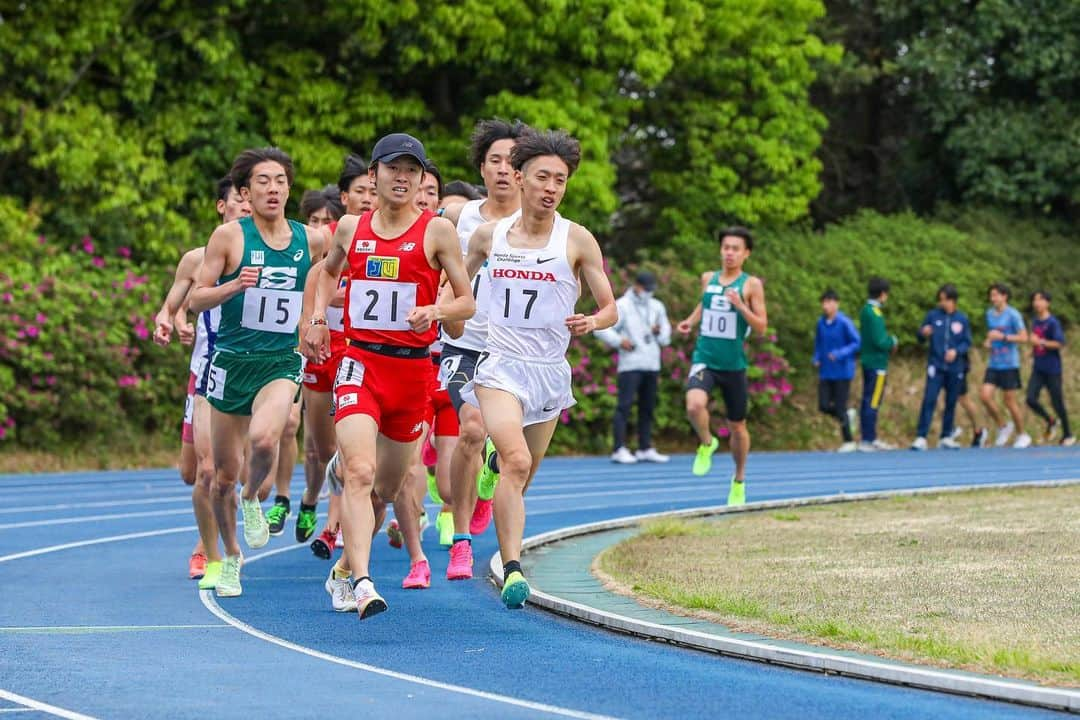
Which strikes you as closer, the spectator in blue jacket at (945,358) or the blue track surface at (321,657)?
the blue track surface at (321,657)

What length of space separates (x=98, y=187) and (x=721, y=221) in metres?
13.2

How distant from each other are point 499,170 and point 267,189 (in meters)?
1.59

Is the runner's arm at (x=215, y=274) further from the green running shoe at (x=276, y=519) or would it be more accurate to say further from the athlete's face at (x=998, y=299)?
the athlete's face at (x=998, y=299)

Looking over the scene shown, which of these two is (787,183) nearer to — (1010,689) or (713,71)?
(713,71)

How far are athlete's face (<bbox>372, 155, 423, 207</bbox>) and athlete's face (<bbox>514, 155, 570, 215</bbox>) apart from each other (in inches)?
29.2

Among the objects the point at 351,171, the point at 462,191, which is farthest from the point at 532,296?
the point at 462,191

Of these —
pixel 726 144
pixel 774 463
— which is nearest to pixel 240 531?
pixel 774 463

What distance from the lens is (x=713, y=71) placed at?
113 feet

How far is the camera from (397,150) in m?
9.32

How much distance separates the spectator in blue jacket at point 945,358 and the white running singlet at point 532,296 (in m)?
17.7

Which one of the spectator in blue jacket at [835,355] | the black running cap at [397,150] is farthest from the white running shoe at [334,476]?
the spectator in blue jacket at [835,355]

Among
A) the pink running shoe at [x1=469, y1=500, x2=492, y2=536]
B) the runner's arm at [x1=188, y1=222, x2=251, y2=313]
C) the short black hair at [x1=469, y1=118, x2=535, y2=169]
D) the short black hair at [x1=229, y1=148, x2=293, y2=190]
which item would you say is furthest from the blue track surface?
the short black hair at [x1=469, y1=118, x2=535, y2=169]

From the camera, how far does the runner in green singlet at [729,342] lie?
52.5 feet

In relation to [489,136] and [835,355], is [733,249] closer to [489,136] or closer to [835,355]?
[489,136]
